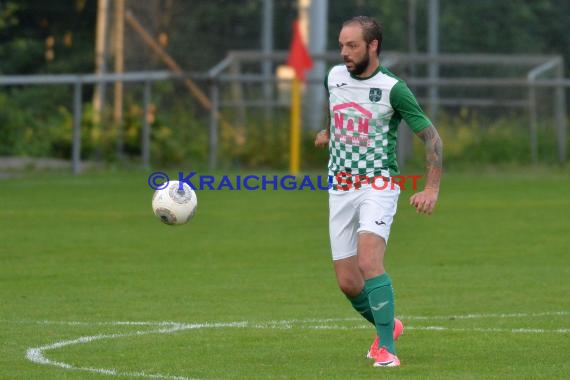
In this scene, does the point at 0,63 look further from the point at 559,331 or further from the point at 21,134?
the point at 559,331

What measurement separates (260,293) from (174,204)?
2244 millimetres

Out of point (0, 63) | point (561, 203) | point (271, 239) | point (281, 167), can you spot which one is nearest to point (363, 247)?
point (271, 239)

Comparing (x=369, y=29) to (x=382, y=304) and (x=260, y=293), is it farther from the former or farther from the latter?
(x=260, y=293)

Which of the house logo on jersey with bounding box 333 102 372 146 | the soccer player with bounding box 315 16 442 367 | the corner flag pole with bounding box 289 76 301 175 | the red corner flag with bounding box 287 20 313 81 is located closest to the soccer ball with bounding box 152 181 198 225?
the soccer player with bounding box 315 16 442 367

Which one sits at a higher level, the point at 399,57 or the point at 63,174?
the point at 399,57

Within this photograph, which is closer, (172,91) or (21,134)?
(21,134)

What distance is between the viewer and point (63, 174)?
27.2 m

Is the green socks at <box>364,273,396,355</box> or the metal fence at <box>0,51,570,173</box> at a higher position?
the metal fence at <box>0,51,570,173</box>

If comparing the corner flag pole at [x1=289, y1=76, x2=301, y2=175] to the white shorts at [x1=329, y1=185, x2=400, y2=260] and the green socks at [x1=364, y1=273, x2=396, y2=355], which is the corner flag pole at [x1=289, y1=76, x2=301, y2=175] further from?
the green socks at [x1=364, y1=273, x2=396, y2=355]

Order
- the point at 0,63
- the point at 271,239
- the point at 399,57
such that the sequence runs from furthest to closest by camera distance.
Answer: the point at 0,63, the point at 399,57, the point at 271,239

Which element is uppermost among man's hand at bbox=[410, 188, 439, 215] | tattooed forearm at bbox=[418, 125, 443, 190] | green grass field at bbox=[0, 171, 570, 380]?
tattooed forearm at bbox=[418, 125, 443, 190]

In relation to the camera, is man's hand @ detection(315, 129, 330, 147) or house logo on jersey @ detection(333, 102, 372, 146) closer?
house logo on jersey @ detection(333, 102, 372, 146)

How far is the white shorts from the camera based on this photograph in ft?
28.0

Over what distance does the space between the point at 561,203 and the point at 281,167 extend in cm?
900
